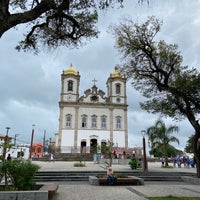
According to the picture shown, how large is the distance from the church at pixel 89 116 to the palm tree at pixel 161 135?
49.2 ft

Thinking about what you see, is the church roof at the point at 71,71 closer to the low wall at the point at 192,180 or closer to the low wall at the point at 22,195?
the low wall at the point at 192,180

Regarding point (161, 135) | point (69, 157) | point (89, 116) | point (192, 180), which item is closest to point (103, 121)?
point (89, 116)

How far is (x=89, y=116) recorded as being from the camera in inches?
1665

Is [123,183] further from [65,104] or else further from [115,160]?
[65,104]

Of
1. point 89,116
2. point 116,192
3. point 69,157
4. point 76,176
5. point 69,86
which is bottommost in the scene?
point 116,192

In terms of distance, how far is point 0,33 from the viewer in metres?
5.58

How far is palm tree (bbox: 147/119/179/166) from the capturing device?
A: 24.7 meters

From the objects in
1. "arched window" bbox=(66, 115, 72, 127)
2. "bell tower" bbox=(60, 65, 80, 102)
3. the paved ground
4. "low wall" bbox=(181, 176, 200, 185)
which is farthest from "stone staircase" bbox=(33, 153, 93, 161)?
the paved ground

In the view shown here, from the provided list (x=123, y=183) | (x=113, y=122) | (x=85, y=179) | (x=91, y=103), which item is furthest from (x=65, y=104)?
(x=123, y=183)

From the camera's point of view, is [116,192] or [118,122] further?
[118,122]

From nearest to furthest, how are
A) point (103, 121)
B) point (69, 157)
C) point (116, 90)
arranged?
point (69, 157)
point (103, 121)
point (116, 90)

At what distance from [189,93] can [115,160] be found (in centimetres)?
1745

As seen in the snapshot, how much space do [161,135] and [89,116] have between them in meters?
19.4

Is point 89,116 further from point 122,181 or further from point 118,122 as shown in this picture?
point 122,181
